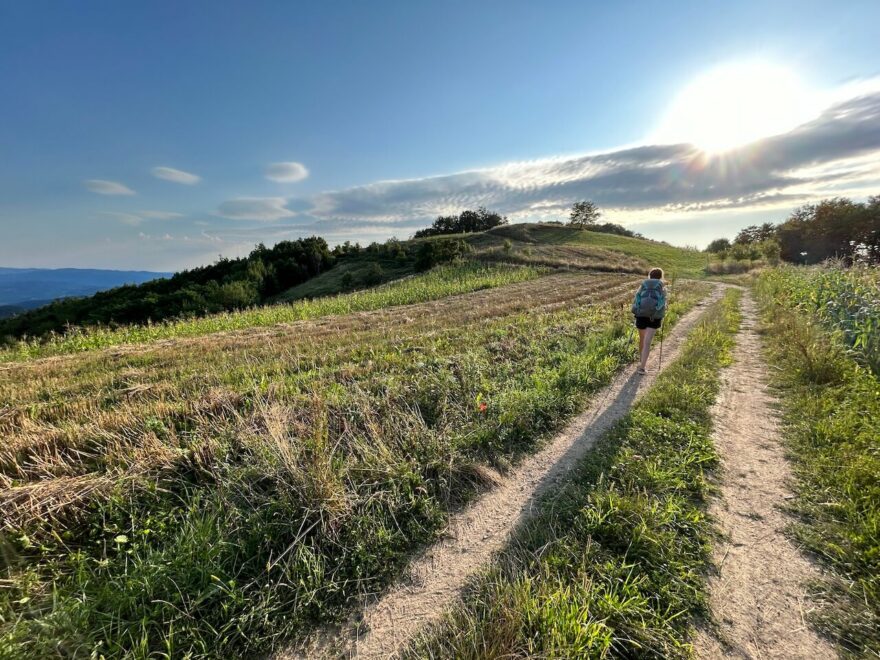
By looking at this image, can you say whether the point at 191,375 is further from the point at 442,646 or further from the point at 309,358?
the point at 442,646

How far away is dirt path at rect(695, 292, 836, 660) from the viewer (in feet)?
8.36

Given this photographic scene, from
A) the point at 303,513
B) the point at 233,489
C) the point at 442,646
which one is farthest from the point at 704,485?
the point at 233,489

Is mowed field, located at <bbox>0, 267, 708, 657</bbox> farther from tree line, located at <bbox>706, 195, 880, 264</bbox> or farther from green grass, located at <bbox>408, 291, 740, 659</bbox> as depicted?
tree line, located at <bbox>706, 195, 880, 264</bbox>

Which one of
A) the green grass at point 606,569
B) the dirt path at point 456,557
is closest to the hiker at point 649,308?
the dirt path at point 456,557

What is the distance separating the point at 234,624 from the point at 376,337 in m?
8.80

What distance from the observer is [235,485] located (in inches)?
154

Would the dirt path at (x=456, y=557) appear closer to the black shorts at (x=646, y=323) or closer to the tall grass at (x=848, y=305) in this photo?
the black shorts at (x=646, y=323)

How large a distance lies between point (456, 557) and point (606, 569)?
135cm

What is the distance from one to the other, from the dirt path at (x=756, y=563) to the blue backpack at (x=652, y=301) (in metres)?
2.84

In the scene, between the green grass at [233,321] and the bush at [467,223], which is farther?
the bush at [467,223]

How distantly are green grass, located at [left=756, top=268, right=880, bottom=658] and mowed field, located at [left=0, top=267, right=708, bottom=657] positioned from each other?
115 inches

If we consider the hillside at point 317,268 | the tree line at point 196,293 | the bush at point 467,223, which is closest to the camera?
the hillside at point 317,268

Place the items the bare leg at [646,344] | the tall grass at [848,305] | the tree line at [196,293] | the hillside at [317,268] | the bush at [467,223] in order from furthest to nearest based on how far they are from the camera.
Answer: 1. the bush at [467,223]
2. the tree line at [196,293]
3. the hillside at [317,268]
4. the bare leg at [646,344]
5. the tall grass at [848,305]

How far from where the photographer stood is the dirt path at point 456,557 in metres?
2.71
